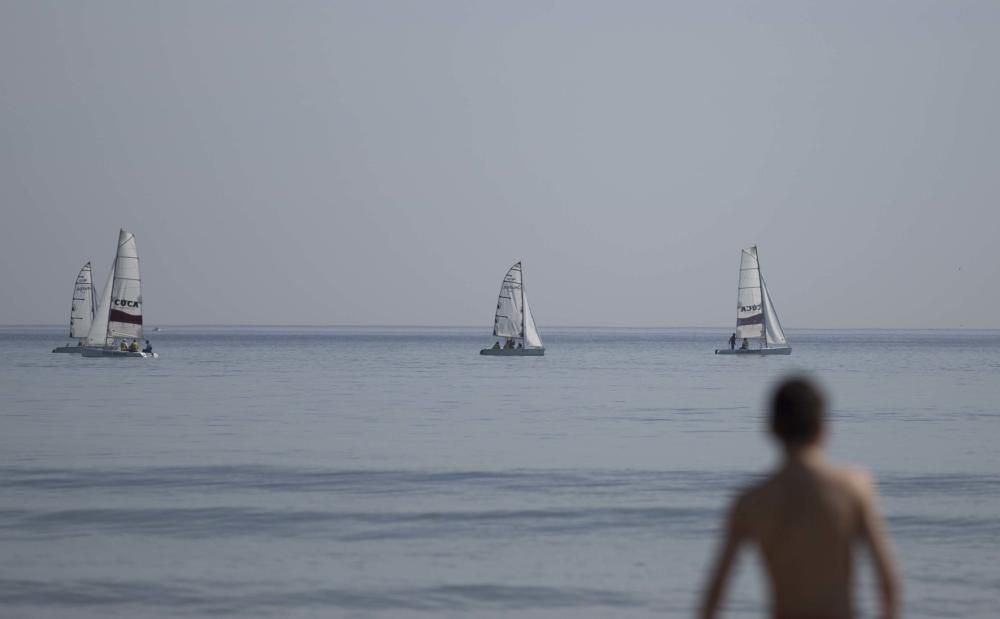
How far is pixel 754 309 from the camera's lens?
129 meters

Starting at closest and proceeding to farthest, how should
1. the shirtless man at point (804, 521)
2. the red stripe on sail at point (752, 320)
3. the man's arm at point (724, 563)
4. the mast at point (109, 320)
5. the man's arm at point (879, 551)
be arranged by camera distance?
1. the man's arm at point (879, 551)
2. the shirtless man at point (804, 521)
3. the man's arm at point (724, 563)
4. the mast at point (109, 320)
5. the red stripe on sail at point (752, 320)

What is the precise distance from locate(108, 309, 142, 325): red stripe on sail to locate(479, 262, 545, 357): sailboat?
32.6m

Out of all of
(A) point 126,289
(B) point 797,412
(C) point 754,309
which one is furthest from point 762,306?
(B) point 797,412

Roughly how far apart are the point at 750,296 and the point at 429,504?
103363 mm

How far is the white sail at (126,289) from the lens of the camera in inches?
4449

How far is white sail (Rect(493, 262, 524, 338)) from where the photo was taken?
127 meters

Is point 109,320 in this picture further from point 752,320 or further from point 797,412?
point 797,412

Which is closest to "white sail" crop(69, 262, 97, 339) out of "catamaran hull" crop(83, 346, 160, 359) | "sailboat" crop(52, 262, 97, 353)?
"sailboat" crop(52, 262, 97, 353)

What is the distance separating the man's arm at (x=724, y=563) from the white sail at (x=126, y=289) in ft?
362

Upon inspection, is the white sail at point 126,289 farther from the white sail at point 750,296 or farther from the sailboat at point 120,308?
the white sail at point 750,296

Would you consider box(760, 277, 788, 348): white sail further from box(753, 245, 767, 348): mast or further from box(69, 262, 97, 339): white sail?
A: box(69, 262, 97, 339): white sail

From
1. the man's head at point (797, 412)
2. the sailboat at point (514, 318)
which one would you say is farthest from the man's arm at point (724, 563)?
the sailboat at point (514, 318)

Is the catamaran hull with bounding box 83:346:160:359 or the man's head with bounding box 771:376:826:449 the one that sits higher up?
the man's head with bounding box 771:376:826:449

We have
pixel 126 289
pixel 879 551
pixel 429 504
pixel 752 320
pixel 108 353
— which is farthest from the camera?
pixel 752 320
